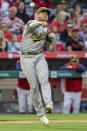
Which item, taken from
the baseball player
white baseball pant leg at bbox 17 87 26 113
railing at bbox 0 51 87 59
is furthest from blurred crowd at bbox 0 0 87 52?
white baseball pant leg at bbox 17 87 26 113

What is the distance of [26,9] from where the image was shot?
14.2 m

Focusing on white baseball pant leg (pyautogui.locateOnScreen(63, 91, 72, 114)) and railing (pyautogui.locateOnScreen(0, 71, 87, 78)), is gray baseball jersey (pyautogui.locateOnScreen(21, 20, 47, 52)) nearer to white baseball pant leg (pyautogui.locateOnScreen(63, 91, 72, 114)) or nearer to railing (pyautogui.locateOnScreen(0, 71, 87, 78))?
railing (pyautogui.locateOnScreen(0, 71, 87, 78))

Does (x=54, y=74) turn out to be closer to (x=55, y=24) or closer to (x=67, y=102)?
(x=67, y=102)

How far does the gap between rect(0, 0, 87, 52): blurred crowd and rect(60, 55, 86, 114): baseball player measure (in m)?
1.13

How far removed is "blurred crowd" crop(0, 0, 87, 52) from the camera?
39.4 ft

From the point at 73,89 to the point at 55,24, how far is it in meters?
3.35

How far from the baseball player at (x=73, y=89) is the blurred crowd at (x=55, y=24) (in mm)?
1126

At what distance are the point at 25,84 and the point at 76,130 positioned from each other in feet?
15.2

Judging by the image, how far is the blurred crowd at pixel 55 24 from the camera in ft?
39.4

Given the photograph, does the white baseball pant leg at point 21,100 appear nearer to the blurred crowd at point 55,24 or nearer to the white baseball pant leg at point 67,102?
the white baseball pant leg at point 67,102

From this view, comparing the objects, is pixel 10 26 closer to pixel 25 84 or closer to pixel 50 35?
pixel 25 84

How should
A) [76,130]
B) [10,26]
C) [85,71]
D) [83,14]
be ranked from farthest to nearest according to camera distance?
[83,14]
[10,26]
[85,71]
[76,130]

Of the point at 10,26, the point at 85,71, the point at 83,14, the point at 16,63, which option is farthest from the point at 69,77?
the point at 83,14

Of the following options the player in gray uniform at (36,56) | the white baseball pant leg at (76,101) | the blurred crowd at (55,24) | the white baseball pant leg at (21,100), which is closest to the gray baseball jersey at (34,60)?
the player in gray uniform at (36,56)
